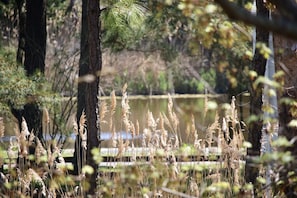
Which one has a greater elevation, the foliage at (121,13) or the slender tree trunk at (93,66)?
the foliage at (121,13)

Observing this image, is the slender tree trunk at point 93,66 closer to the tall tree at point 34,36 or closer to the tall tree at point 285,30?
the tall tree at point 285,30

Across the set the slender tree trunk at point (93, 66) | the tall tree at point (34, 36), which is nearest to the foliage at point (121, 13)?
the tall tree at point (34, 36)

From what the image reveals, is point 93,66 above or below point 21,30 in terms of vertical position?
below

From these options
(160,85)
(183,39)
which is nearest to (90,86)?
(183,39)

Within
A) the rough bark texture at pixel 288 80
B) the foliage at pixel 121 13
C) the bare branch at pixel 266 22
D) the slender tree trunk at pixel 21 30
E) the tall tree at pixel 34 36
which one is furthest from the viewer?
the slender tree trunk at pixel 21 30

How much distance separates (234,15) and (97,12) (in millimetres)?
3282

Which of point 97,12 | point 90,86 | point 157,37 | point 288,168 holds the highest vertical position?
point 157,37

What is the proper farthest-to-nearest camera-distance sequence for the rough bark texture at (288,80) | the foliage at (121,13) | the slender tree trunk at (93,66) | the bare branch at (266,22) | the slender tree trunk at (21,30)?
the slender tree trunk at (21,30) < the foliage at (121,13) < the slender tree trunk at (93,66) < the rough bark texture at (288,80) < the bare branch at (266,22)

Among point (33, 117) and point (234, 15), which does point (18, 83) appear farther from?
point (234, 15)

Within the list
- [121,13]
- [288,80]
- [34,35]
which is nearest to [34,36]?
[34,35]

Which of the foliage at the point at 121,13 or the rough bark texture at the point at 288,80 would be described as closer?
the rough bark texture at the point at 288,80

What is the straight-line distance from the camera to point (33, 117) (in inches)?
352

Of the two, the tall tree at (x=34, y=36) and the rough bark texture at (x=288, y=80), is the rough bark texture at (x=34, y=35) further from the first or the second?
the rough bark texture at (x=288, y=80)

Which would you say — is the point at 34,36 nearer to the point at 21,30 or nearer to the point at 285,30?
the point at 21,30
